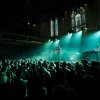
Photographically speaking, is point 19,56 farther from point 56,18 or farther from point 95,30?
point 95,30

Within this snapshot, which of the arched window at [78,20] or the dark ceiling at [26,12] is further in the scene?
the dark ceiling at [26,12]

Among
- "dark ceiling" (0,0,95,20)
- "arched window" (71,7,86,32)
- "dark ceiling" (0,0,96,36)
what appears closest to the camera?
"arched window" (71,7,86,32)

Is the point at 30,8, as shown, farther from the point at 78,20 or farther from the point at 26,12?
the point at 78,20

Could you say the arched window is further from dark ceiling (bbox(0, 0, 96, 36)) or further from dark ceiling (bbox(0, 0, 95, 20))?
dark ceiling (bbox(0, 0, 95, 20))

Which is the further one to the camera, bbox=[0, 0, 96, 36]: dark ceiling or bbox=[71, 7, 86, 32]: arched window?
bbox=[0, 0, 96, 36]: dark ceiling

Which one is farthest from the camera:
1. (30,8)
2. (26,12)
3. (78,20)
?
(26,12)

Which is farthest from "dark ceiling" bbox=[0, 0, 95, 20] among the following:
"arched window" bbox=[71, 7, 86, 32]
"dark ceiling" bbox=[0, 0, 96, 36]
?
"arched window" bbox=[71, 7, 86, 32]

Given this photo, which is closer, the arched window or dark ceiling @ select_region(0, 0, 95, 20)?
the arched window

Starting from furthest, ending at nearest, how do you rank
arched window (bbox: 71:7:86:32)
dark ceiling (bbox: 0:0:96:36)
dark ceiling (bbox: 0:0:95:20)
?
dark ceiling (bbox: 0:0:95:20), dark ceiling (bbox: 0:0:96:36), arched window (bbox: 71:7:86:32)

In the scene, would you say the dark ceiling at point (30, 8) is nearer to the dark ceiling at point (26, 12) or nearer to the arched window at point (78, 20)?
the dark ceiling at point (26, 12)

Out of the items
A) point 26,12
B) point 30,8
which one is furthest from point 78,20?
point 26,12

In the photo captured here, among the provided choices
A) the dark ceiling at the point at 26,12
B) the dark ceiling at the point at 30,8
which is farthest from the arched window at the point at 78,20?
the dark ceiling at the point at 30,8

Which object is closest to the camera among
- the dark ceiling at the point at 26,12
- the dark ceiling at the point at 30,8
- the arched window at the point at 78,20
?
the arched window at the point at 78,20

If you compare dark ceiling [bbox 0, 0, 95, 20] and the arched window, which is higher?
dark ceiling [bbox 0, 0, 95, 20]
